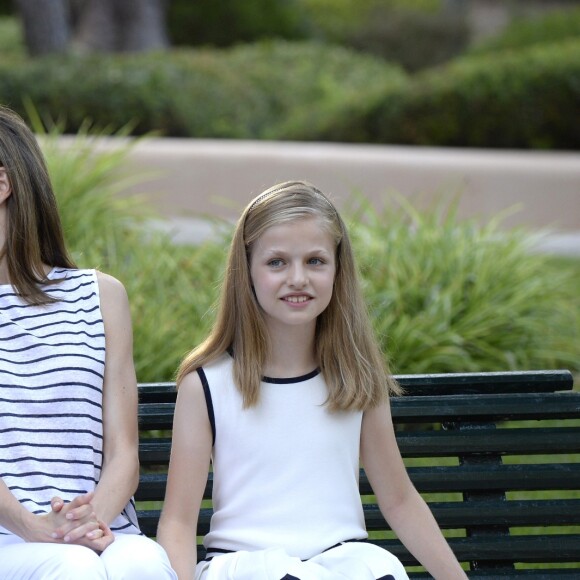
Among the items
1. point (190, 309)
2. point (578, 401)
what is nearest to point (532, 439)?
point (578, 401)

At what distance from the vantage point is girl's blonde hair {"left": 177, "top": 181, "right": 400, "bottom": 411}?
2707mm

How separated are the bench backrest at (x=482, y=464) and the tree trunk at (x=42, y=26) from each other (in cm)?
1179

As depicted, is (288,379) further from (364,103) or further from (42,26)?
(42,26)

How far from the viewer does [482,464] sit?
10.8ft

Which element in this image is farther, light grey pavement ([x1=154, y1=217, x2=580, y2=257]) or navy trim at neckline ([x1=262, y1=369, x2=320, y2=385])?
light grey pavement ([x1=154, y1=217, x2=580, y2=257])

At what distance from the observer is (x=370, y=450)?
279 cm

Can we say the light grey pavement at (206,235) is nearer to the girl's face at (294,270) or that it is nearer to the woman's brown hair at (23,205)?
the woman's brown hair at (23,205)

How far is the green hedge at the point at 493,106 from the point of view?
35.4ft

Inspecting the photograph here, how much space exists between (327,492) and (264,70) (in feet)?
38.2

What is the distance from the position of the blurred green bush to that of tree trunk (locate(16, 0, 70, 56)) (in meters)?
8.24

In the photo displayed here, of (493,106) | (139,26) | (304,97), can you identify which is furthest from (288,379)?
(139,26)

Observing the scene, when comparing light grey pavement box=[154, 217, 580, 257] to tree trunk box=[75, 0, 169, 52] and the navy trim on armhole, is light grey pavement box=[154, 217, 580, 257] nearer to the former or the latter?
the navy trim on armhole

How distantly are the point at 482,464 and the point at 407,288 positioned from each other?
2308 millimetres

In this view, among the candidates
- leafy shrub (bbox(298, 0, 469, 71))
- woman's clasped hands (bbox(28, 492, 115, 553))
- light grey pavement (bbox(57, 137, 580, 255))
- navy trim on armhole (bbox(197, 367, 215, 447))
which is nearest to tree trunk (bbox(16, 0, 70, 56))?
light grey pavement (bbox(57, 137, 580, 255))
